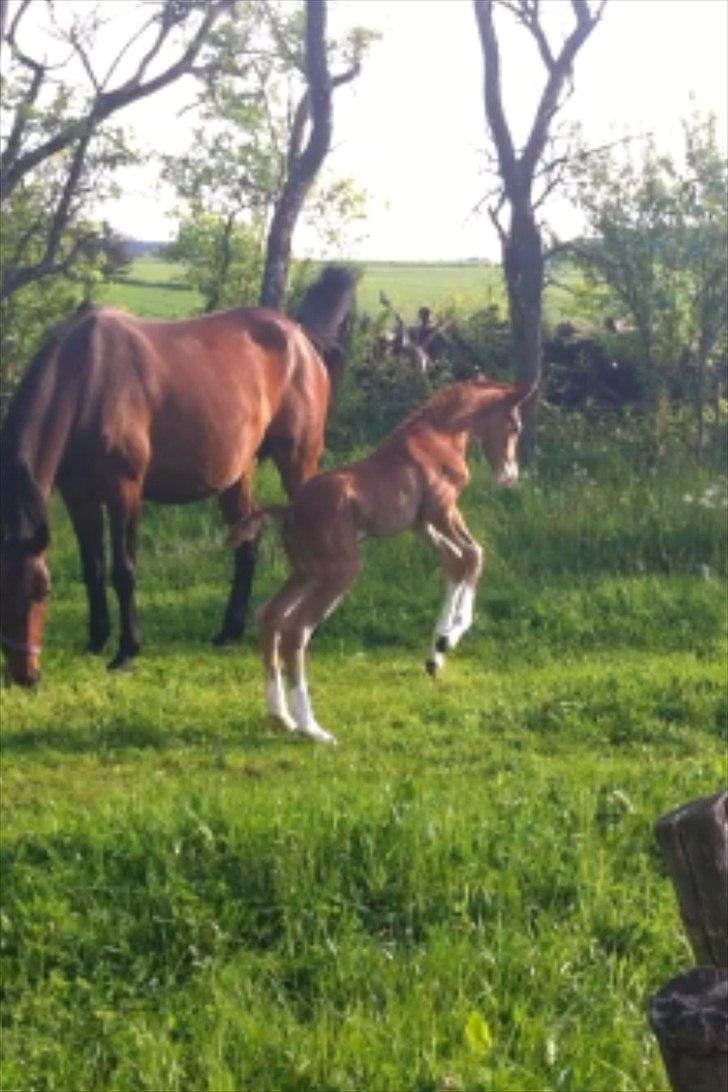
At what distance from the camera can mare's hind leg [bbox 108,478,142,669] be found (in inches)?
461

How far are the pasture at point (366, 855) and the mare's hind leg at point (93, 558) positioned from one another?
0.24m

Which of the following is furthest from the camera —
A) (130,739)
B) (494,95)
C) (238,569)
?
(494,95)

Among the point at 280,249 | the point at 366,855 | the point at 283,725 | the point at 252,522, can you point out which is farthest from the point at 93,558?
the point at 280,249

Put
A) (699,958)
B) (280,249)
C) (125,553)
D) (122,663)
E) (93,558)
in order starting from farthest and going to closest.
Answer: (280,249) < (93,558) < (125,553) < (122,663) < (699,958)

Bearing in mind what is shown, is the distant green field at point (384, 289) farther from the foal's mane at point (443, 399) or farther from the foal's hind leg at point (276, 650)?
the foal's hind leg at point (276, 650)

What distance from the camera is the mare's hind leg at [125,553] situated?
11.7 meters

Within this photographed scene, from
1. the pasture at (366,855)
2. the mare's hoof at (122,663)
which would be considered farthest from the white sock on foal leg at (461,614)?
the mare's hoof at (122,663)

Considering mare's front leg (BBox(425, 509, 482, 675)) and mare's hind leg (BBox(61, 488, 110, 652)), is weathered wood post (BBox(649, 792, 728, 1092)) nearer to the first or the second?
mare's front leg (BBox(425, 509, 482, 675))

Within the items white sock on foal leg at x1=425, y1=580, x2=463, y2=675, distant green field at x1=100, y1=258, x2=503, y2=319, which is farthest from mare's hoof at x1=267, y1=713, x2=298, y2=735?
distant green field at x1=100, y1=258, x2=503, y2=319

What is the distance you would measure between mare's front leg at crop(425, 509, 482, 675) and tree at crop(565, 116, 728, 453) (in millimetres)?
6815

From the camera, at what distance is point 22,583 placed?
35.2 feet

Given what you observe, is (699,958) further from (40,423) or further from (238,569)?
(238,569)

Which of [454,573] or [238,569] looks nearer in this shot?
[454,573]

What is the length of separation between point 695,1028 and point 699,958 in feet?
1.83
